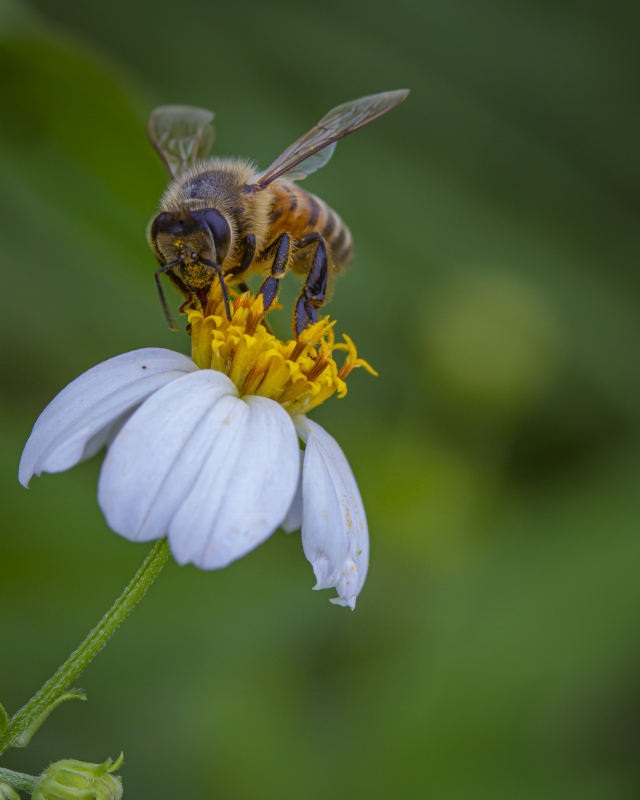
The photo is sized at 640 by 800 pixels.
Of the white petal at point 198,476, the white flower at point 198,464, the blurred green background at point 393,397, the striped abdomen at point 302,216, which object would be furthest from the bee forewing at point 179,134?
the white petal at point 198,476

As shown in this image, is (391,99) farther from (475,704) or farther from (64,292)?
(475,704)

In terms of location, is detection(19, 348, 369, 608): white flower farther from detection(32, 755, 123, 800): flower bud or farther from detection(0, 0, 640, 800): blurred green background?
detection(0, 0, 640, 800): blurred green background

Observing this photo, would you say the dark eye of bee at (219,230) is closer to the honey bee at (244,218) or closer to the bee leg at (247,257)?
the honey bee at (244,218)

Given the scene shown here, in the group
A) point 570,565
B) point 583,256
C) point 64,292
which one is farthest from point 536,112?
point 64,292

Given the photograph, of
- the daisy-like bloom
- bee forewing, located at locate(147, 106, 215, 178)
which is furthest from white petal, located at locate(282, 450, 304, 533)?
bee forewing, located at locate(147, 106, 215, 178)

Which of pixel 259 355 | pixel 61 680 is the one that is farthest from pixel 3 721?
pixel 259 355

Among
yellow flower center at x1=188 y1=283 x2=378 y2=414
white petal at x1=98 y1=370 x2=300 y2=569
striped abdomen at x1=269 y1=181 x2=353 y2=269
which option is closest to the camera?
white petal at x1=98 y1=370 x2=300 y2=569

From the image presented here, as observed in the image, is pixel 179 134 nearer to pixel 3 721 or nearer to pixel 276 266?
pixel 276 266
